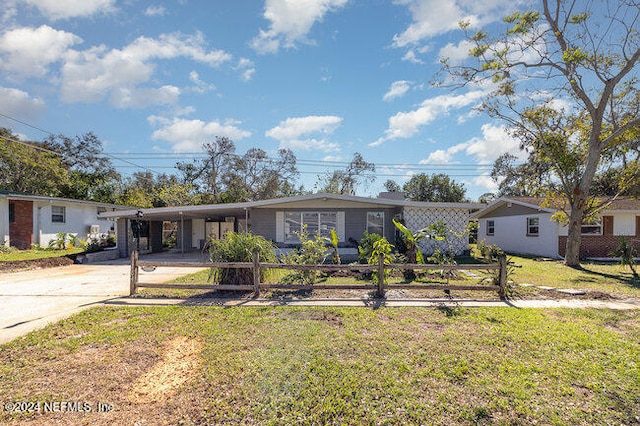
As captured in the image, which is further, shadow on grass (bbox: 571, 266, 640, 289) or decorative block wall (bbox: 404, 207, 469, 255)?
decorative block wall (bbox: 404, 207, 469, 255)

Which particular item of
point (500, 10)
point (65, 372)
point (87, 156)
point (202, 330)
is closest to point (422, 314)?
point (202, 330)

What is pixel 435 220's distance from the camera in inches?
628

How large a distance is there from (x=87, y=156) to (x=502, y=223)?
40176mm

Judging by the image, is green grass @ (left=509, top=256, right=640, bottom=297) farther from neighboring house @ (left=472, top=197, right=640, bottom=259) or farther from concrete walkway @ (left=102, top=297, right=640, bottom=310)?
neighboring house @ (left=472, top=197, right=640, bottom=259)

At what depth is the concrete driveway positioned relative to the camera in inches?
Result: 227

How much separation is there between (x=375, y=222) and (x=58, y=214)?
20179mm

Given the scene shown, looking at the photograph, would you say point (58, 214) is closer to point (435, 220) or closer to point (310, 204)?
point (310, 204)

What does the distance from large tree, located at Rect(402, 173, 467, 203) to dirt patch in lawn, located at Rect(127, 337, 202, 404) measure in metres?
37.4

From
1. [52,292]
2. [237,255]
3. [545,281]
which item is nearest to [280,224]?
[237,255]

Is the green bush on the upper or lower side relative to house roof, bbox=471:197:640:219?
lower

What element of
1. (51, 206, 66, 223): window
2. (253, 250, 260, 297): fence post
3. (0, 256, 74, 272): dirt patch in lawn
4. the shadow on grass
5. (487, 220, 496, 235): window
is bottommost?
the shadow on grass

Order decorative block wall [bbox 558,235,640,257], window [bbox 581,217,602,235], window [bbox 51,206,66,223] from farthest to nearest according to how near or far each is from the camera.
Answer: window [bbox 51,206,66,223]
window [bbox 581,217,602,235]
decorative block wall [bbox 558,235,640,257]

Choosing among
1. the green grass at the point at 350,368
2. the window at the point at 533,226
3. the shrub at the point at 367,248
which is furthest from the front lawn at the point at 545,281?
the window at the point at 533,226

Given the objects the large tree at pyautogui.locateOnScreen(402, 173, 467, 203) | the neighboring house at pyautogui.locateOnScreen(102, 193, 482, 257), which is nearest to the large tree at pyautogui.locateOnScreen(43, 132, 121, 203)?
the neighboring house at pyautogui.locateOnScreen(102, 193, 482, 257)
